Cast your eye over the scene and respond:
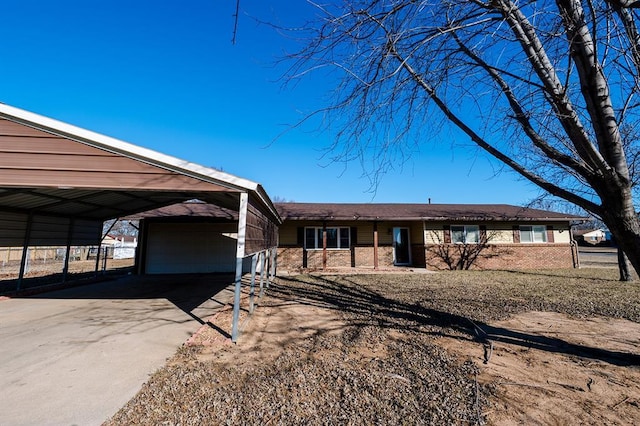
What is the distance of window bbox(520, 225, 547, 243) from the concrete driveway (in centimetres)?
1542

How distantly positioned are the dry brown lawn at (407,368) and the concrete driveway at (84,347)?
0.38 metres

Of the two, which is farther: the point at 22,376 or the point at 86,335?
the point at 86,335

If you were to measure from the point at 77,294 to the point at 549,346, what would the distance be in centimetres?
1146

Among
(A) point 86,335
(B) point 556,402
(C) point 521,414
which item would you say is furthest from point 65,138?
(B) point 556,402

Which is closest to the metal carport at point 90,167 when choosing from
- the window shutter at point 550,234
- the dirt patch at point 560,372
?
the dirt patch at point 560,372

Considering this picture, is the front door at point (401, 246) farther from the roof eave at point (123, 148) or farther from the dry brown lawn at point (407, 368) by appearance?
the roof eave at point (123, 148)

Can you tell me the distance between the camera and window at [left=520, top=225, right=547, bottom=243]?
16.3 metres

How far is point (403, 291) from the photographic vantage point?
9359 mm

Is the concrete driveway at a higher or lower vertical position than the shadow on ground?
lower

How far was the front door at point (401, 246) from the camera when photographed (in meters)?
16.6

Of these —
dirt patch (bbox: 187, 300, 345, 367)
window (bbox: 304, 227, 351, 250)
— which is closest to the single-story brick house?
window (bbox: 304, 227, 351, 250)

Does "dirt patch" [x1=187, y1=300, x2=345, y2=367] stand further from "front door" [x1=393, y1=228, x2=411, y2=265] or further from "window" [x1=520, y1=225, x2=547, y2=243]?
"window" [x1=520, y1=225, x2=547, y2=243]

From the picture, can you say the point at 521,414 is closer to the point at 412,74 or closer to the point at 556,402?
the point at 556,402

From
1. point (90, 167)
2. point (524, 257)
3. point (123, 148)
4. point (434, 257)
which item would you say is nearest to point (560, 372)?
point (123, 148)
